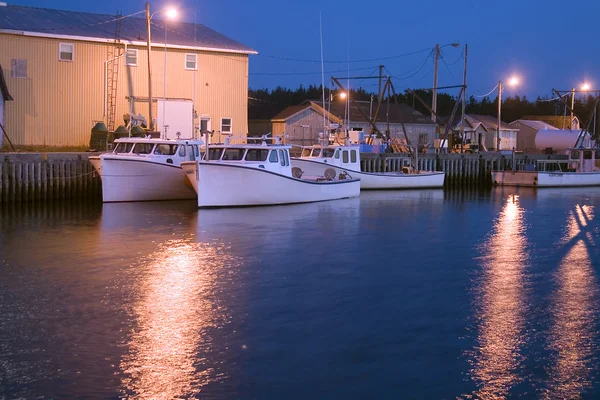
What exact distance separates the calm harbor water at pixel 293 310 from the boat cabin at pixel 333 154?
987 cm

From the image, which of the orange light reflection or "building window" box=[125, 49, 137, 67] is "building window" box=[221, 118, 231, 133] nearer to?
"building window" box=[125, 49, 137, 67]

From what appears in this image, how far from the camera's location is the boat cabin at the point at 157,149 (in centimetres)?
2795

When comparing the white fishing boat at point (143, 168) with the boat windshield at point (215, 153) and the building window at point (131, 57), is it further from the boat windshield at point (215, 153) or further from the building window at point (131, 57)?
the building window at point (131, 57)

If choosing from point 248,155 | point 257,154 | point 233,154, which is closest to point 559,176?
point 257,154

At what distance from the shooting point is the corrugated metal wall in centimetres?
3381

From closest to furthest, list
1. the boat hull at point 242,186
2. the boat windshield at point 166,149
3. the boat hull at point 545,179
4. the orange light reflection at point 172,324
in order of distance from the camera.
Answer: the orange light reflection at point 172,324 → the boat hull at point 242,186 → the boat windshield at point 166,149 → the boat hull at point 545,179

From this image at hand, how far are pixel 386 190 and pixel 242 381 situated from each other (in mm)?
28112

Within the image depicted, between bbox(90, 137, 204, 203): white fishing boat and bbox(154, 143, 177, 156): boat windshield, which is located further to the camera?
bbox(154, 143, 177, 156): boat windshield

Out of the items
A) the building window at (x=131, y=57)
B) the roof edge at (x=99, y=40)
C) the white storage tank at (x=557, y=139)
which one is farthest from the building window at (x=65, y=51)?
the white storage tank at (x=557, y=139)

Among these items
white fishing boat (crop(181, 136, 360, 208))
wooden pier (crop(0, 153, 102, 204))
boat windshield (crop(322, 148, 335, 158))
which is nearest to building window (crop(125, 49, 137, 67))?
wooden pier (crop(0, 153, 102, 204))

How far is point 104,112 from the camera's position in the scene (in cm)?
3550

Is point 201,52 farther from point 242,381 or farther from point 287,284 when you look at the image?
point 242,381

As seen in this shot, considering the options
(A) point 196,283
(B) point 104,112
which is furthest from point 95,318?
(B) point 104,112

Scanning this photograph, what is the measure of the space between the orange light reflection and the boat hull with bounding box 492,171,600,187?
28.4 meters
